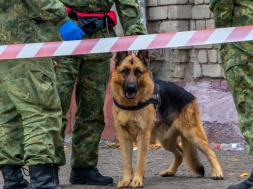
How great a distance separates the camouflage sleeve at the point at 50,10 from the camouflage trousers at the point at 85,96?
3.63ft

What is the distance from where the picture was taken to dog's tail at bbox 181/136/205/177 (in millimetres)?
7445

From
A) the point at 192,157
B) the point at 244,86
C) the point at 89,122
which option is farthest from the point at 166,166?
the point at 244,86

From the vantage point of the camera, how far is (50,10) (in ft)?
18.7

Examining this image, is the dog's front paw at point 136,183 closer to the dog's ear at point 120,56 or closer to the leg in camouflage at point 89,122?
the leg in camouflage at point 89,122

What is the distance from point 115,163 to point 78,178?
1.50m

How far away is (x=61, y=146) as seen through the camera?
271 inches

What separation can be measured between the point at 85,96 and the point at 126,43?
2.88 feet

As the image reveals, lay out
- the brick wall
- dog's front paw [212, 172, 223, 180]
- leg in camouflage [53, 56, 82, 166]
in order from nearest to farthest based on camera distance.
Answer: leg in camouflage [53, 56, 82, 166]
dog's front paw [212, 172, 223, 180]
the brick wall

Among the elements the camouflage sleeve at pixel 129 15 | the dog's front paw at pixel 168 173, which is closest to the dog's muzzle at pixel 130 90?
the camouflage sleeve at pixel 129 15

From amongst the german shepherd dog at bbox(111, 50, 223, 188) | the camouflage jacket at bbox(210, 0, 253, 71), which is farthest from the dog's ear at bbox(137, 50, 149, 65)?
the camouflage jacket at bbox(210, 0, 253, 71)

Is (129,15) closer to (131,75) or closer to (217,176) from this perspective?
(131,75)

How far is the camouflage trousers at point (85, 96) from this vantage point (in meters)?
6.87

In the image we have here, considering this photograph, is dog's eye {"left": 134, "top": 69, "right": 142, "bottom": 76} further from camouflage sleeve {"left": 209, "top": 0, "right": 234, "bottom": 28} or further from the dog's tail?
camouflage sleeve {"left": 209, "top": 0, "right": 234, "bottom": 28}

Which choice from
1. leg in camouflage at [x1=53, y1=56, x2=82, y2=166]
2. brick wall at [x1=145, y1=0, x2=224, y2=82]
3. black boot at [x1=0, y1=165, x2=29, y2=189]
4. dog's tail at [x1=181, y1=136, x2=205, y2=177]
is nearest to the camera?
black boot at [x1=0, y1=165, x2=29, y2=189]
